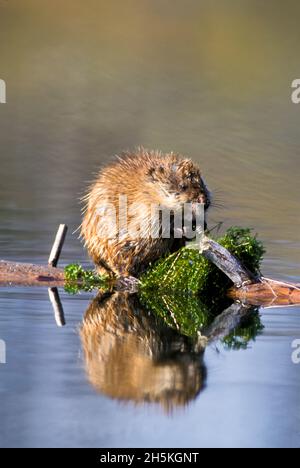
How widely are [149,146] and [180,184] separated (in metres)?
8.70

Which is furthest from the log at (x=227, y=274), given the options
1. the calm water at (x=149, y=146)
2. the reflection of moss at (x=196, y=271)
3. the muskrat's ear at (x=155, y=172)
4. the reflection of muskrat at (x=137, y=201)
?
the muskrat's ear at (x=155, y=172)

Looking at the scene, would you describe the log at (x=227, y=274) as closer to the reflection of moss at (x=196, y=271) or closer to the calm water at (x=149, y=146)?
the reflection of moss at (x=196, y=271)

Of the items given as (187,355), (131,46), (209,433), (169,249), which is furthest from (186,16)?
(209,433)

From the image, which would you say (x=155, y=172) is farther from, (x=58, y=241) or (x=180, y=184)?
(x=58, y=241)

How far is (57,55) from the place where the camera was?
23.3 meters

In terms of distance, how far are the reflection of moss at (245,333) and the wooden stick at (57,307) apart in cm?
119

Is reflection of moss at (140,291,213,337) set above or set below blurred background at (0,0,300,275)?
below

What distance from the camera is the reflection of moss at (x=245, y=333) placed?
816 centimetres

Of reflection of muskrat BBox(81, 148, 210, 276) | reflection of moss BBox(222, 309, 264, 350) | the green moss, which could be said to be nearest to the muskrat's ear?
reflection of muskrat BBox(81, 148, 210, 276)

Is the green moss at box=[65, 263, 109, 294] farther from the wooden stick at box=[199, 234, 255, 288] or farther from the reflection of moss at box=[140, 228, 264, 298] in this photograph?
the wooden stick at box=[199, 234, 255, 288]

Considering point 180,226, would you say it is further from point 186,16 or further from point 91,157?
point 186,16

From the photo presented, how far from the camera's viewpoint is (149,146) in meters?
18.6

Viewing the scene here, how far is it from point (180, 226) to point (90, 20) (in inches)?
617

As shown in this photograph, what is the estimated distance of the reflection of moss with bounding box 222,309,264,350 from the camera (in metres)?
8.16
